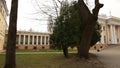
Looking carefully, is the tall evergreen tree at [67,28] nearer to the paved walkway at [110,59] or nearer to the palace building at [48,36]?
the paved walkway at [110,59]

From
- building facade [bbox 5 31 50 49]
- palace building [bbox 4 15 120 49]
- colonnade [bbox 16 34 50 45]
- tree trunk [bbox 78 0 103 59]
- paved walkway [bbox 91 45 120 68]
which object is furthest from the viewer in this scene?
palace building [bbox 4 15 120 49]

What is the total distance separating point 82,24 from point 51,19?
10.3 ft

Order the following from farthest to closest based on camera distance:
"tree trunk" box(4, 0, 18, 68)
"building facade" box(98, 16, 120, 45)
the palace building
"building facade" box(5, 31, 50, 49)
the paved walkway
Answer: "building facade" box(98, 16, 120, 45) → the palace building → "building facade" box(5, 31, 50, 49) → the paved walkway → "tree trunk" box(4, 0, 18, 68)

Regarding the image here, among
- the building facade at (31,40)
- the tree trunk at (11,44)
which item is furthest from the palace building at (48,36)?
the tree trunk at (11,44)

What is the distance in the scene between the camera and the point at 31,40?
207ft

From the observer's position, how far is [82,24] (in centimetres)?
1706

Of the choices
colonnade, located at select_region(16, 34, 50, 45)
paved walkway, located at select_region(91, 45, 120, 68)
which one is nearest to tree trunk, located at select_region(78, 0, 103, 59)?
paved walkway, located at select_region(91, 45, 120, 68)

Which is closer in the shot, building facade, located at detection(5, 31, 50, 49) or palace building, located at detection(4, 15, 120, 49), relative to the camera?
building facade, located at detection(5, 31, 50, 49)

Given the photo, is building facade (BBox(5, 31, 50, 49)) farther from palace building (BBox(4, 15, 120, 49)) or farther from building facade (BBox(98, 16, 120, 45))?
building facade (BBox(98, 16, 120, 45))

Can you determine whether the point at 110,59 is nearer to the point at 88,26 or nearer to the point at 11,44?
the point at 88,26

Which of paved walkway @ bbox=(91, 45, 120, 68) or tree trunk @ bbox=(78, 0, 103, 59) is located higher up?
tree trunk @ bbox=(78, 0, 103, 59)

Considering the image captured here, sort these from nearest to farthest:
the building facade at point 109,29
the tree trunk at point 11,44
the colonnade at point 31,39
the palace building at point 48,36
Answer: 1. the tree trunk at point 11,44
2. the colonnade at point 31,39
3. the palace building at point 48,36
4. the building facade at point 109,29

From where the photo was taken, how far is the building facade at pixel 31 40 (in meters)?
60.7

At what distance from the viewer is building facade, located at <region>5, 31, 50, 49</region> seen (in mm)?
60656
